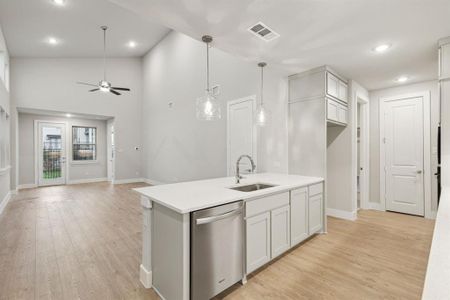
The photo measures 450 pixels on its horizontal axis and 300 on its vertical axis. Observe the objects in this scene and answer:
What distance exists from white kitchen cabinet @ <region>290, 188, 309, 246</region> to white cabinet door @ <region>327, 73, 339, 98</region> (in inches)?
67.0

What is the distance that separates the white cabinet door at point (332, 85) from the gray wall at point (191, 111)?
72cm

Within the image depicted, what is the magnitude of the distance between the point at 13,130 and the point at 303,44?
25.4 ft

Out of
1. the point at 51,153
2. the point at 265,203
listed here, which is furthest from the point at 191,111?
the point at 51,153

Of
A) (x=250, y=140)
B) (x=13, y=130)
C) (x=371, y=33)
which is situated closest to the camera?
(x=371, y=33)

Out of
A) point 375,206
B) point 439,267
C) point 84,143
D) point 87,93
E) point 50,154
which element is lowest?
point 375,206

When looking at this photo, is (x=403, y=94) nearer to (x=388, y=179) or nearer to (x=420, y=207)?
(x=388, y=179)

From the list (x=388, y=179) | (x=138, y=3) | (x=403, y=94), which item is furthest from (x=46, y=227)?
(x=403, y=94)

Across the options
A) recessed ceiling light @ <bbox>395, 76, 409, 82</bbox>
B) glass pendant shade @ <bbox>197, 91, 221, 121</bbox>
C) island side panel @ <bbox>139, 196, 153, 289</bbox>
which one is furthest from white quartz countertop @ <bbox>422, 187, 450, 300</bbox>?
recessed ceiling light @ <bbox>395, 76, 409, 82</bbox>

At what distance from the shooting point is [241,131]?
4.60m

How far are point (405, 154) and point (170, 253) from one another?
4795 millimetres

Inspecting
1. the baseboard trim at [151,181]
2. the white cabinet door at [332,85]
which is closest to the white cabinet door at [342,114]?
the white cabinet door at [332,85]

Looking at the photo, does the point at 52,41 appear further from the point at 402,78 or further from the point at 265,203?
the point at 402,78

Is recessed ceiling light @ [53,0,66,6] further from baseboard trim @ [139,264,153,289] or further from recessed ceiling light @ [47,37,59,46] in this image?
baseboard trim @ [139,264,153,289]

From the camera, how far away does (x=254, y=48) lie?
281 centimetres
